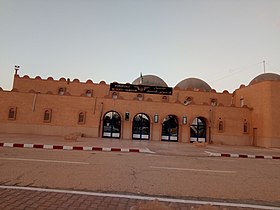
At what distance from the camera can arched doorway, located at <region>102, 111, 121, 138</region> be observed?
2622 centimetres

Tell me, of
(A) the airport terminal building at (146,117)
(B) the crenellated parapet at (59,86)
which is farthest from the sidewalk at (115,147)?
(B) the crenellated parapet at (59,86)

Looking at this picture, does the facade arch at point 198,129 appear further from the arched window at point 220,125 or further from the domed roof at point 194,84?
the domed roof at point 194,84

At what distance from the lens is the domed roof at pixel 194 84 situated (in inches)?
1425

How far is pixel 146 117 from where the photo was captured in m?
26.9

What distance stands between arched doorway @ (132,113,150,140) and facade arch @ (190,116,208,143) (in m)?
5.30

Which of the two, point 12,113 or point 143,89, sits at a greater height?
point 143,89

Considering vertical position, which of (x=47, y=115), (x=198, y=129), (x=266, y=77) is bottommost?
(x=198, y=129)

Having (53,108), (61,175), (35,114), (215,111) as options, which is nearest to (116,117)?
(53,108)

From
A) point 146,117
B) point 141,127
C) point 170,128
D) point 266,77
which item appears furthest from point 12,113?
point 266,77

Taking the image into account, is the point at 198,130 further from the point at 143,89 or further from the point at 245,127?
the point at 143,89

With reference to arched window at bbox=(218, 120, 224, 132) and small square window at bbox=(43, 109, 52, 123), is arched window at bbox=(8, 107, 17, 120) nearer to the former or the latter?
small square window at bbox=(43, 109, 52, 123)

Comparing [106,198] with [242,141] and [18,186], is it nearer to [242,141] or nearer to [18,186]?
[18,186]

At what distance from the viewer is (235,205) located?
4566mm

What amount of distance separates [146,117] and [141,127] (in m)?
1.35
